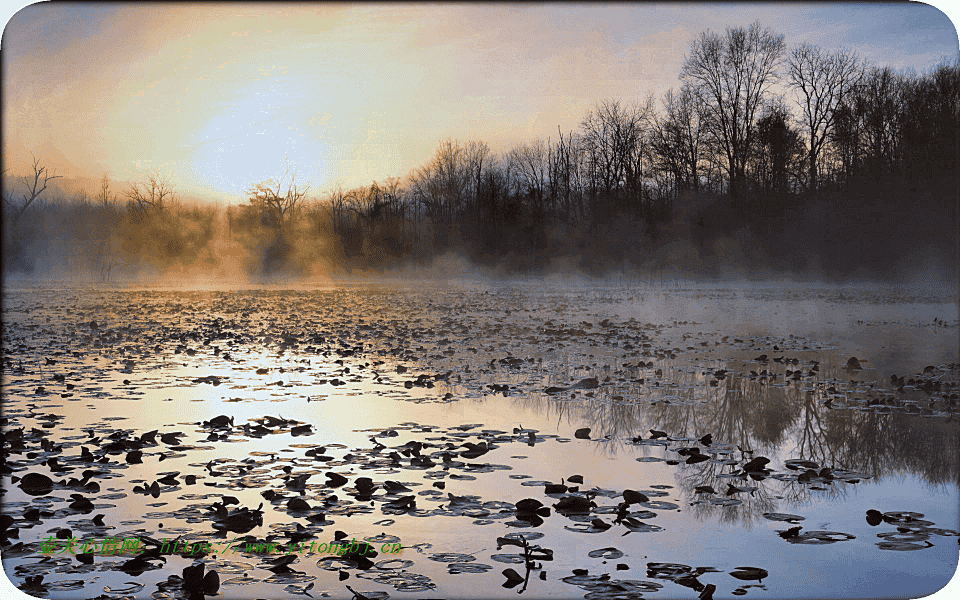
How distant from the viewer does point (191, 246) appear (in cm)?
1781

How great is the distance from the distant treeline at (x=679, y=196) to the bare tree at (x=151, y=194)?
0.18ft

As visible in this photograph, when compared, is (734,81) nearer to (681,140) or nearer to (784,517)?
(681,140)

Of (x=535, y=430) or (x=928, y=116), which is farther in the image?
(x=928, y=116)

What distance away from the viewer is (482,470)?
4367 millimetres

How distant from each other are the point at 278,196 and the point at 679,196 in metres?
7.20

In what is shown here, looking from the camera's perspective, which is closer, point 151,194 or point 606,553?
point 606,553

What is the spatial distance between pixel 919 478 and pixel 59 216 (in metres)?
11.4

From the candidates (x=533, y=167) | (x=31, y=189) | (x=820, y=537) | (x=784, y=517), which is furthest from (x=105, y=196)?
(x=820, y=537)

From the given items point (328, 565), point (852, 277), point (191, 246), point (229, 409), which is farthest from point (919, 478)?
point (191, 246)

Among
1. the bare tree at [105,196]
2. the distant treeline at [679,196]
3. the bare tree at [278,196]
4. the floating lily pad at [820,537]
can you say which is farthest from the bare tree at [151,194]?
the floating lily pad at [820,537]

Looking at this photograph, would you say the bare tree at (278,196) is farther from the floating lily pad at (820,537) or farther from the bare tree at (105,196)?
the floating lily pad at (820,537)

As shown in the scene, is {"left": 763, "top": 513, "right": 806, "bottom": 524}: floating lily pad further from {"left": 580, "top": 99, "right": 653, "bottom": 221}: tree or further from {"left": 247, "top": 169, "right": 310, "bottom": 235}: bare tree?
{"left": 247, "top": 169, "right": 310, "bottom": 235}: bare tree

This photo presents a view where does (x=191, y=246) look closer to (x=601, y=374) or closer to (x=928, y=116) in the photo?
(x=601, y=374)

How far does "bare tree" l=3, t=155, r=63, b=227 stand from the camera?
828 cm
